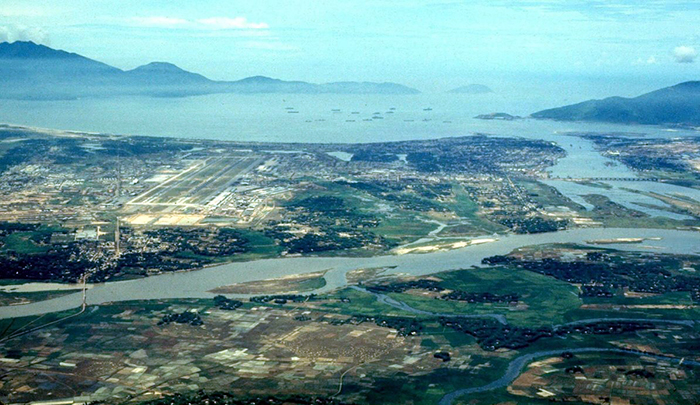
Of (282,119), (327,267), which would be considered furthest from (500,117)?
(327,267)

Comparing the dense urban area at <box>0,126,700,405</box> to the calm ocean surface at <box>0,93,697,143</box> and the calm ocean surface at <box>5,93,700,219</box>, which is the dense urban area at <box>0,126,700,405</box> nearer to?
the calm ocean surface at <box>5,93,700,219</box>

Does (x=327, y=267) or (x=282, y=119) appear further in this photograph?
(x=282, y=119)

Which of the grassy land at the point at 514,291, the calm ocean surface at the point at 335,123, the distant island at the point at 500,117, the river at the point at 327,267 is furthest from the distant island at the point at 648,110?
the grassy land at the point at 514,291

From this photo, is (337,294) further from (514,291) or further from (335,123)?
(335,123)

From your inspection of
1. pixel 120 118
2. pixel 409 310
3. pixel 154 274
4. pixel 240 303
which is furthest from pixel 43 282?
pixel 120 118

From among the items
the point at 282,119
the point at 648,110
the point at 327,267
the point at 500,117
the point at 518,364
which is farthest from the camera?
the point at 500,117
